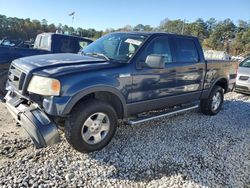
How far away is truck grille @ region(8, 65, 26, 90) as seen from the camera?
3820 mm

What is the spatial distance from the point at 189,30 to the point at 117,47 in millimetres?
76057

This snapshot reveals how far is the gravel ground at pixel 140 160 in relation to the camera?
11.0 ft

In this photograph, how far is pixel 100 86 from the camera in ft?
12.7

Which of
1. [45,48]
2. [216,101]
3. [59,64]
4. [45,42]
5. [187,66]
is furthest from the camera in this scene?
[45,42]

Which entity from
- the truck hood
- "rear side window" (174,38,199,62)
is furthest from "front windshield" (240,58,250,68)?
the truck hood

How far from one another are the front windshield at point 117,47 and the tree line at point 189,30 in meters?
35.4

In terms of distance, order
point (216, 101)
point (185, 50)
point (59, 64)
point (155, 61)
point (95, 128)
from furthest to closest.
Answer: point (216, 101) → point (185, 50) → point (155, 61) → point (95, 128) → point (59, 64)

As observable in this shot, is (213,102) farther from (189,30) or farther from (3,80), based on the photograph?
(189,30)

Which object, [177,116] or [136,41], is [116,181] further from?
[177,116]

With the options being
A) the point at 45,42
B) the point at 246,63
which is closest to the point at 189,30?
the point at 246,63

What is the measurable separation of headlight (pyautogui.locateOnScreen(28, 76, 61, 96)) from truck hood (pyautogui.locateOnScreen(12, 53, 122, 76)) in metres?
0.09

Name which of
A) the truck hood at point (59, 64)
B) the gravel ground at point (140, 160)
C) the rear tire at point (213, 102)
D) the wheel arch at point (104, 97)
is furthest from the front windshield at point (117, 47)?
the rear tire at point (213, 102)

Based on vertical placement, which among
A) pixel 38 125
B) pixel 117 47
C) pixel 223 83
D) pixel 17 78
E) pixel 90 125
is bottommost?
pixel 90 125

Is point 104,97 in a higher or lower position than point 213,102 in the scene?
higher
